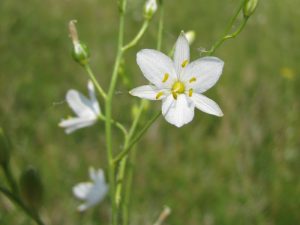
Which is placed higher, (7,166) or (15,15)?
(7,166)

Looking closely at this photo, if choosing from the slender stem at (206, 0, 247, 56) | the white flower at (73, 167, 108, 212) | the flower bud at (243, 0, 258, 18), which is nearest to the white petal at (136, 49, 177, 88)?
the slender stem at (206, 0, 247, 56)

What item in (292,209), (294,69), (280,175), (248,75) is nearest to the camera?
(292,209)

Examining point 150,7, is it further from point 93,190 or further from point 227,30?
point 93,190

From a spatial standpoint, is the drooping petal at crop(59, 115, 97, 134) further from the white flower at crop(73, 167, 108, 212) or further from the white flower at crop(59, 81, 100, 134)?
the white flower at crop(73, 167, 108, 212)

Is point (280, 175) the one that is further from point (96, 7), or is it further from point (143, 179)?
point (96, 7)

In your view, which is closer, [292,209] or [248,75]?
[292,209]

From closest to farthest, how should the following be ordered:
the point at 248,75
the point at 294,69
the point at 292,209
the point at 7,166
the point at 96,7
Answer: the point at 7,166
the point at 292,209
the point at 248,75
the point at 294,69
the point at 96,7

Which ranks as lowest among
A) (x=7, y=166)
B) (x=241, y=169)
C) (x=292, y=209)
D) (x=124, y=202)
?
(x=292, y=209)

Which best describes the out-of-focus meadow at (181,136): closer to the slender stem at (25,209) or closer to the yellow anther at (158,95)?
the yellow anther at (158,95)

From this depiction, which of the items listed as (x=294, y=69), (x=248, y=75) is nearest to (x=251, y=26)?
(x=294, y=69)
